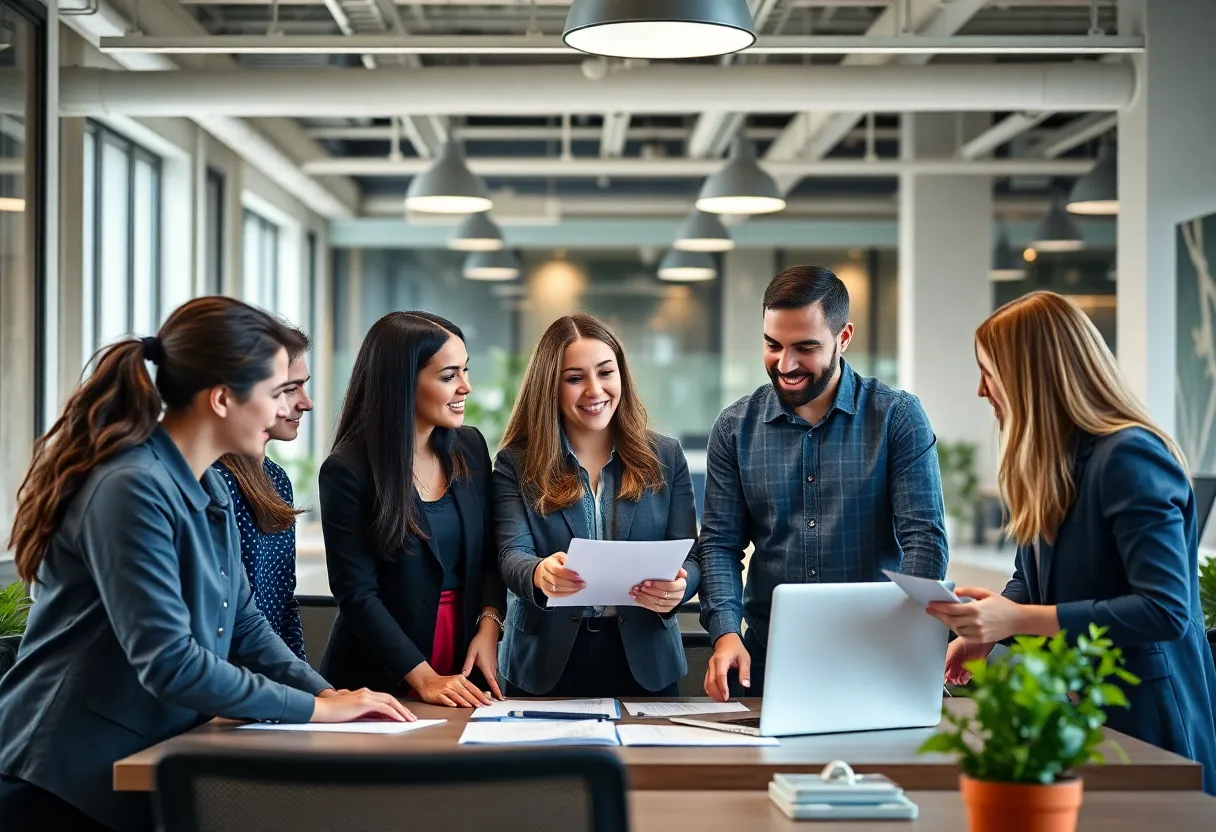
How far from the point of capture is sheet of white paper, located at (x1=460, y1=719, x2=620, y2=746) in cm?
217

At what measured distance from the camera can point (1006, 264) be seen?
38.8ft

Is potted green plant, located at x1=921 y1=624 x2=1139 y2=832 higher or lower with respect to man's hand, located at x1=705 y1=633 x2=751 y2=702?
higher

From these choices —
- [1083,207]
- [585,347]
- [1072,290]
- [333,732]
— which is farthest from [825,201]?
[333,732]

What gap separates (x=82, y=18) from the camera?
638cm

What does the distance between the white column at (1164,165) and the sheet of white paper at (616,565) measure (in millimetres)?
4663

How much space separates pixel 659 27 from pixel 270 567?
148 cm

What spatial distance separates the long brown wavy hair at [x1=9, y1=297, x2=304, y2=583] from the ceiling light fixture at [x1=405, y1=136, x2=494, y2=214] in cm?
477

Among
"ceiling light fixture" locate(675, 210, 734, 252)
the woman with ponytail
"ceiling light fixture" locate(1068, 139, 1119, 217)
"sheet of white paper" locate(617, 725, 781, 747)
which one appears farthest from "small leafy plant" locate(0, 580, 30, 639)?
"ceiling light fixture" locate(675, 210, 734, 252)

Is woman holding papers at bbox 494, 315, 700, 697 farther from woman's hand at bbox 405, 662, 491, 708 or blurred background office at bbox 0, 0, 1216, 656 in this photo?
blurred background office at bbox 0, 0, 1216, 656

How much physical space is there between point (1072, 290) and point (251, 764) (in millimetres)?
11085

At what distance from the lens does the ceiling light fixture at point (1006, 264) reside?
38.1ft

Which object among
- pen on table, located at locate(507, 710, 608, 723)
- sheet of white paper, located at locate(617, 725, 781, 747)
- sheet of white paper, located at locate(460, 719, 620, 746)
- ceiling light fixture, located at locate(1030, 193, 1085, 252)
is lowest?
pen on table, located at locate(507, 710, 608, 723)

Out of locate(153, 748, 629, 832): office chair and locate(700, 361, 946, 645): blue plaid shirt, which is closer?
locate(153, 748, 629, 832): office chair

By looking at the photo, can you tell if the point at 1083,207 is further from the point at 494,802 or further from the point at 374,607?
the point at 494,802
